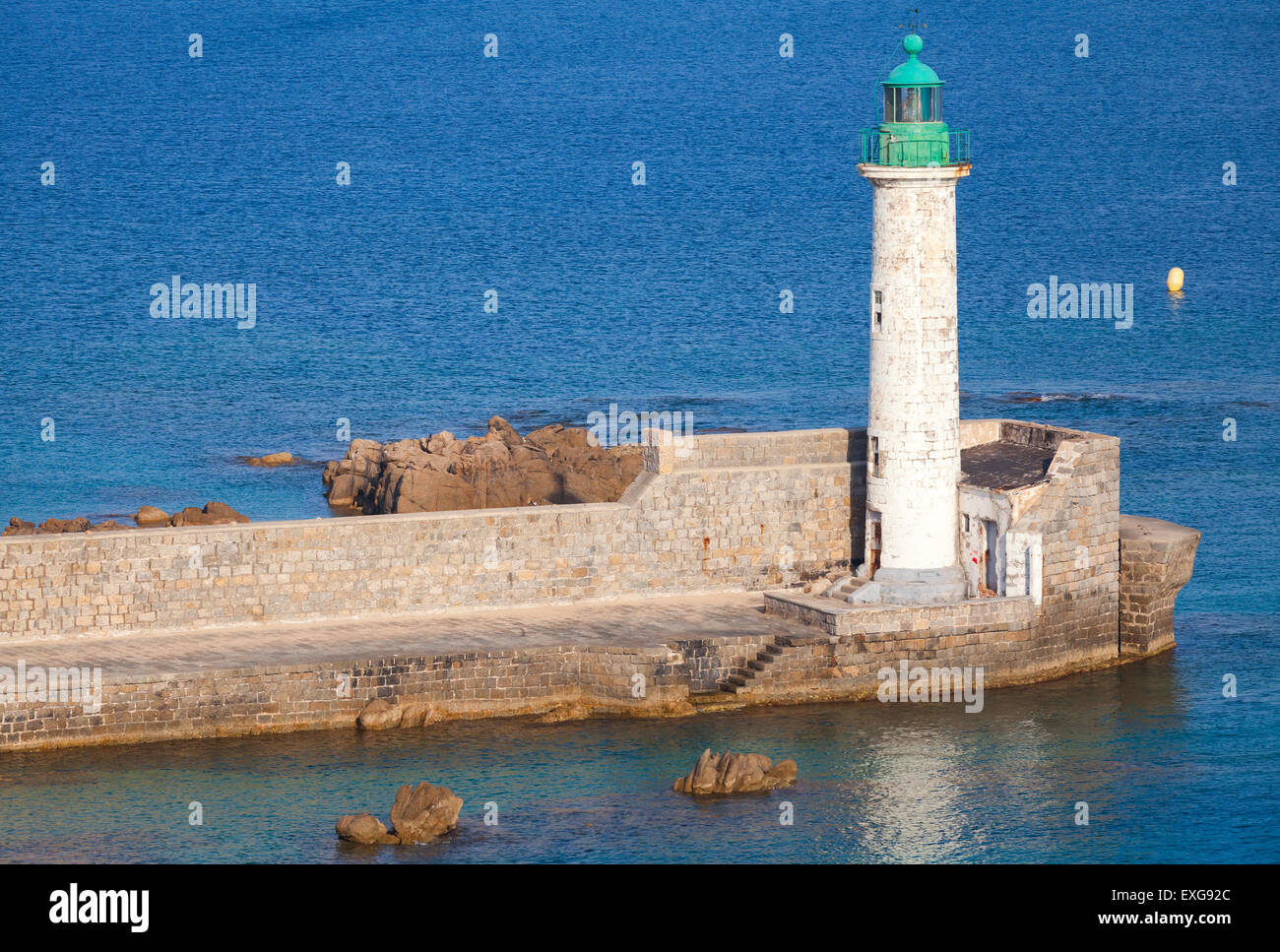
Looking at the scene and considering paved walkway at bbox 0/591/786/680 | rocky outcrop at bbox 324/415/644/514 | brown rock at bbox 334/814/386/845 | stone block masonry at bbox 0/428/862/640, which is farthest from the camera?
rocky outcrop at bbox 324/415/644/514

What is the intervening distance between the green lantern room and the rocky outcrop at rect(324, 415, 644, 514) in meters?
11.0

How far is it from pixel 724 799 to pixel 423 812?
163 inches

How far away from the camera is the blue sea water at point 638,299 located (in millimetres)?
32344

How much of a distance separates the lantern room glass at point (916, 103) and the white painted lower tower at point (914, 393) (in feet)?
2.66

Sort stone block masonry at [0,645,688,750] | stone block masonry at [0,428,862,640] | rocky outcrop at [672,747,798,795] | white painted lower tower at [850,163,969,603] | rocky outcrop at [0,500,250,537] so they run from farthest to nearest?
rocky outcrop at [0,500,250,537] → white painted lower tower at [850,163,969,603] → stone block masonry at [0,428,862,640] → stone block masonry at [0,645,688,750] → rocky outcrop at [672,747,798,795]

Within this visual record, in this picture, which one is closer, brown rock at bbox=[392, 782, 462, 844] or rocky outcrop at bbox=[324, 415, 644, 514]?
brown rock at bbox=[392, 782, 462, 844]

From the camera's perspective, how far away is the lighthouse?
35.7m

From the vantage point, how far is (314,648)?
33.8 meters

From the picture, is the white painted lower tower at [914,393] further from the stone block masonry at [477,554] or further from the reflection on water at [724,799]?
the reflection on water at [724,799]

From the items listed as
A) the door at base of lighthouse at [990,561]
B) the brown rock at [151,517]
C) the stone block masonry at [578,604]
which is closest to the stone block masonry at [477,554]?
the stone block masonry at [578,604]

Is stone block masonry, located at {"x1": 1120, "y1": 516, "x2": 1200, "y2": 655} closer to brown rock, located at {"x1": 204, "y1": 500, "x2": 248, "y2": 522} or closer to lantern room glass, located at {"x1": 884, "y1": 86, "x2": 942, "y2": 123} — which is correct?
lantern room glass, located at {"x1": 884, "y1": 86, "x2": 942, "y2": 123}

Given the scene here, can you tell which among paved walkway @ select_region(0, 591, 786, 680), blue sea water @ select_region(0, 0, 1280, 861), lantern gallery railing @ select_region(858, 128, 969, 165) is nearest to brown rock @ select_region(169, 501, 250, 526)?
blue sea water @ select_region(0, 0, 1280, 861)

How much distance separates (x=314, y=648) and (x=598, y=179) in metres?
67.2

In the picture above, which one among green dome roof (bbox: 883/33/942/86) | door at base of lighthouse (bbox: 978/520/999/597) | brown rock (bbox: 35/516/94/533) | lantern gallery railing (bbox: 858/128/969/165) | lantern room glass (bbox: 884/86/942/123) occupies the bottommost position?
door at base of lighthouse (bbox: 978/520/999/597)
